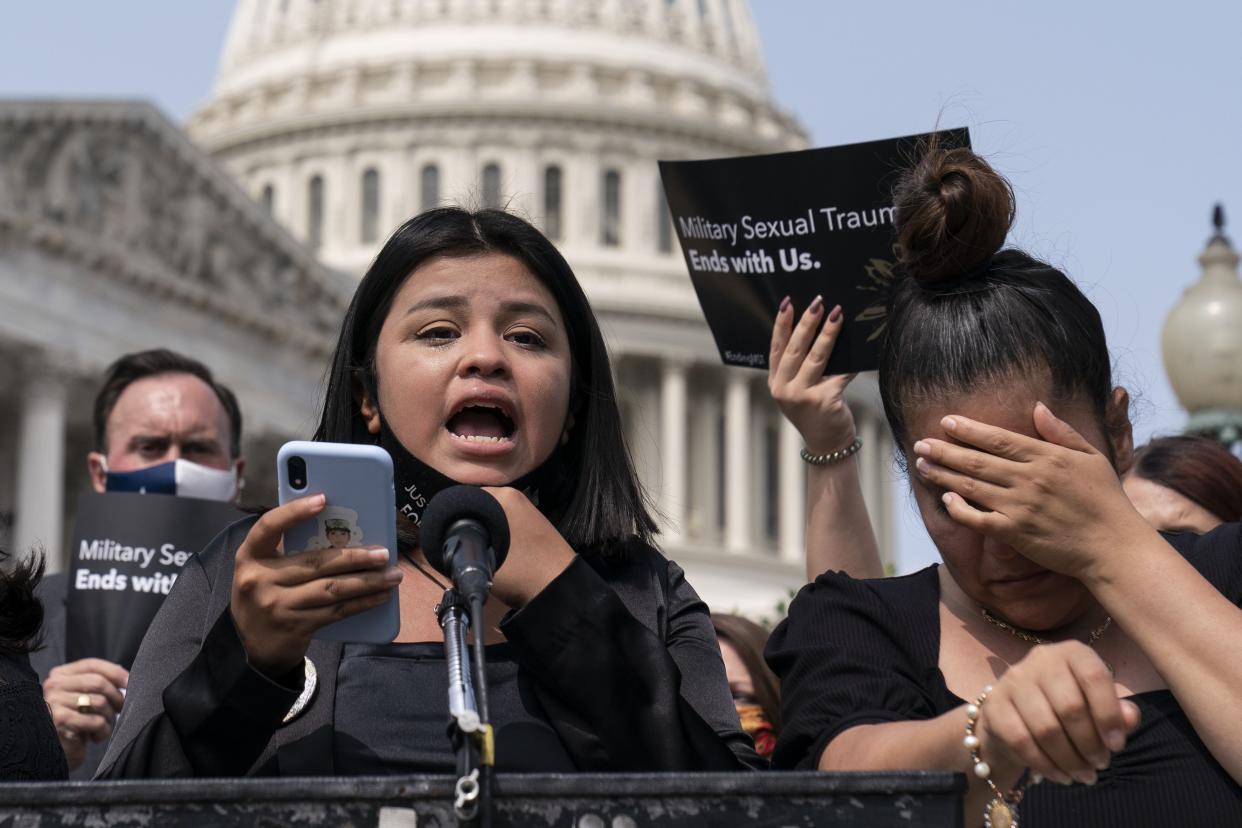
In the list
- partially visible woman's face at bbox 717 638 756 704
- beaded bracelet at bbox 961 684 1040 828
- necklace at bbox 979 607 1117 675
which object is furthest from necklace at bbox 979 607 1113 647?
partially visible woman's face at bbox 717 638 756 704

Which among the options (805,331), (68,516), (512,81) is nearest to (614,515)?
(805,331)

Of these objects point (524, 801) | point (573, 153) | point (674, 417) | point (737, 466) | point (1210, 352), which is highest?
point (573, 153)

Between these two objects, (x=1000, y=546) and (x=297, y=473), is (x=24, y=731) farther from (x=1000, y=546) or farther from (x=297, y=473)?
(x=1000, y=546)

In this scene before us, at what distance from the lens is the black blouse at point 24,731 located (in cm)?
376

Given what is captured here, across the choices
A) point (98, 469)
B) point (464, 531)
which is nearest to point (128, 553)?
point (98, 469)

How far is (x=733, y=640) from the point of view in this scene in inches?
267

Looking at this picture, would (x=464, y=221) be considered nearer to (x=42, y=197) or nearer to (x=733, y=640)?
(x=733, y=640)

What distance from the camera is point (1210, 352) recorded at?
1206cm

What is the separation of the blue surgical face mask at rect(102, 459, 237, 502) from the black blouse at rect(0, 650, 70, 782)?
2.74m

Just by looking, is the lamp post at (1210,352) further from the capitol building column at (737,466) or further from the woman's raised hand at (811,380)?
the capitol building column at (737,466)

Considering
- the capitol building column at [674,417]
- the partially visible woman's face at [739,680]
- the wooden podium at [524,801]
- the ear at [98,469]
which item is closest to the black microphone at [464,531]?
the wooden podium at [524,801]

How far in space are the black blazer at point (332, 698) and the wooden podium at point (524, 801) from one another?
2.31 feet

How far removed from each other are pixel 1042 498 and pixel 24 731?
1650 millimetres

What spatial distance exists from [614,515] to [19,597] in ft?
3.32
